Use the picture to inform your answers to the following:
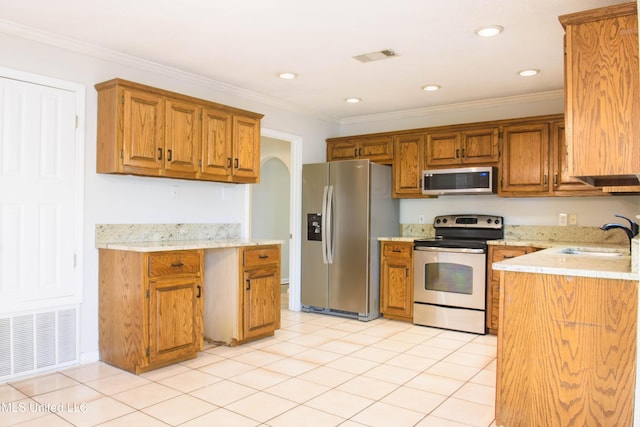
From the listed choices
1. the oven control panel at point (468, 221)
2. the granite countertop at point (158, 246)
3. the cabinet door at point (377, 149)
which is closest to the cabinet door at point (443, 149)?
the cabinet door at point (377, 149)

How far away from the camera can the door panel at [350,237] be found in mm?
4902

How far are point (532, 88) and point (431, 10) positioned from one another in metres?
2.14

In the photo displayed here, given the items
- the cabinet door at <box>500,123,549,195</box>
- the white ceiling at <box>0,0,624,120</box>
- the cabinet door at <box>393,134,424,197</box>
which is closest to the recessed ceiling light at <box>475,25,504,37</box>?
the white ceiling at <box>0,0,624,120</box>

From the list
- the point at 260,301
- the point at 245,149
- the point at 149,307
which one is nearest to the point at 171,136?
the point at 245,149

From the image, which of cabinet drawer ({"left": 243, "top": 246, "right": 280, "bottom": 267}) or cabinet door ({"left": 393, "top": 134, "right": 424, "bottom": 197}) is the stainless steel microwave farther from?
cabinet drawer ({"left": 243, "top": 246, "right": 280, "bottom": 267})

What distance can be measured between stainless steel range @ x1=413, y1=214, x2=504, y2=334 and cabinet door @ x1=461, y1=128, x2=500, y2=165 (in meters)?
0.62

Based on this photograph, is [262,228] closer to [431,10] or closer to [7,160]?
[7,160]

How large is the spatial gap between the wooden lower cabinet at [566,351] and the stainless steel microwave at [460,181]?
2355 mm

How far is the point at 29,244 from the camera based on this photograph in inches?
124

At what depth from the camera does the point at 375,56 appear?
3609 mm

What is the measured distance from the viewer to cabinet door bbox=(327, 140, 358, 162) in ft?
18.2

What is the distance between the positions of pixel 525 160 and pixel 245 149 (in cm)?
266

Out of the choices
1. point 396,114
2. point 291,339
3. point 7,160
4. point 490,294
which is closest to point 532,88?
point 396,114

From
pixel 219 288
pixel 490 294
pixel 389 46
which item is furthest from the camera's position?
pixel 490 294
